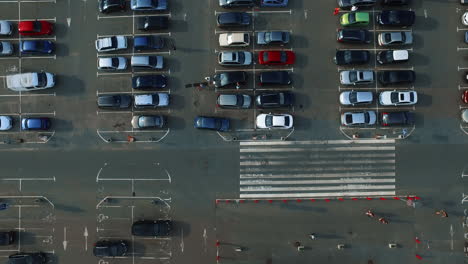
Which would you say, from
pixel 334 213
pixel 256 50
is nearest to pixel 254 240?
pixel 334 213

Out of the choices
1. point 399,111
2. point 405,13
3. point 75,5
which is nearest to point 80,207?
point 75,5

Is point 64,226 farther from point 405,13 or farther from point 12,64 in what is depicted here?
point 405,13

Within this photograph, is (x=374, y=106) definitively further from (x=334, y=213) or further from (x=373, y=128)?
(x=334, y=213)

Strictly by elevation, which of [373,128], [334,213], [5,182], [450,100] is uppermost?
[450,100]

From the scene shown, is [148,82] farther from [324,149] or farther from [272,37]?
[324,149]

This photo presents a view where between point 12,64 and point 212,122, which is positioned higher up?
point 12,64
